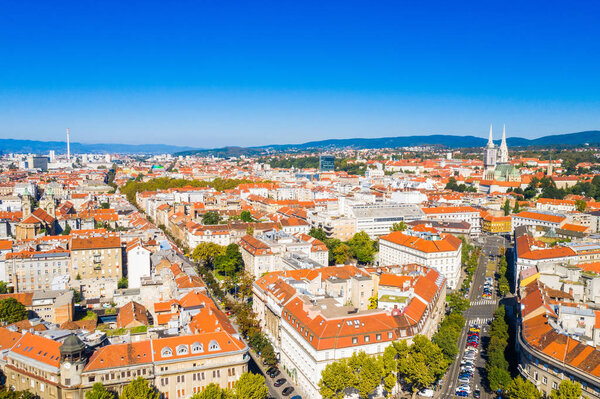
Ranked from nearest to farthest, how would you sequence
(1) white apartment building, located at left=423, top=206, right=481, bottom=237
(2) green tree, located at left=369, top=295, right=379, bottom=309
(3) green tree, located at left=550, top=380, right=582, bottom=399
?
(3) green tree, located at left=550, top=380, right=582, bottom=399 → (2) green tree, located at left=369, top=295, right=379, bottom=309 → (1) white apartment building, located at left=423, top=206, right=481, bottom=237

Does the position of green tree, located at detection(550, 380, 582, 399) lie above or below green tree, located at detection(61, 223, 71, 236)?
above

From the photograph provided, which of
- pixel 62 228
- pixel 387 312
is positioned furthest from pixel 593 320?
pixel 62 228

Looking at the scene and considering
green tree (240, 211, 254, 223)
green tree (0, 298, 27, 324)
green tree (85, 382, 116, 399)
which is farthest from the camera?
green tree (240, 211, 254, 223)

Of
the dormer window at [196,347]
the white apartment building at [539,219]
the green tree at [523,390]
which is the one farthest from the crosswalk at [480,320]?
the white apartment building at [539,219]

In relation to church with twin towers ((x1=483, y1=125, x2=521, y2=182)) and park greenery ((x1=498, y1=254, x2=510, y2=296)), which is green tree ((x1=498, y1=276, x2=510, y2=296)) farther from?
church with twin towers ((x1=483, y1=125, x2=521, y2=182))

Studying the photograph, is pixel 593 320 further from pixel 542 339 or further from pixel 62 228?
pixel 62 228

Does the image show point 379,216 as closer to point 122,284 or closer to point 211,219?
point 211,219

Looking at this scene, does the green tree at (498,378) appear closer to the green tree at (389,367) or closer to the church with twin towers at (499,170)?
the green tree at (389,367)

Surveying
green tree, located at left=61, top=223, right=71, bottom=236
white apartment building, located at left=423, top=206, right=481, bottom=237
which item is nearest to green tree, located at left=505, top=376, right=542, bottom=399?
white apartment building, located at left=423, top=206, right=481, bottom=237
